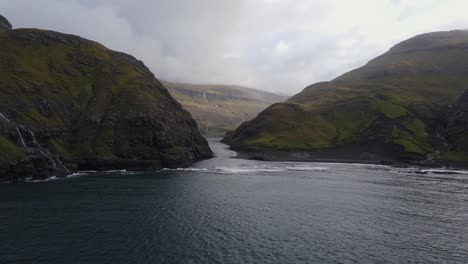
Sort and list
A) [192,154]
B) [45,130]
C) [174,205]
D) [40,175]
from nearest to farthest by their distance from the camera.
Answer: [174,205], [40,175], [45,130], [192,154]

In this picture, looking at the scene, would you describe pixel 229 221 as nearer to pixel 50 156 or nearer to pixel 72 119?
pixel 50 156

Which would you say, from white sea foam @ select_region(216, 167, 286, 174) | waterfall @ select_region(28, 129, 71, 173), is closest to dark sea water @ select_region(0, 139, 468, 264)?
waterfall @ select_region(28, 129, 71, 173)

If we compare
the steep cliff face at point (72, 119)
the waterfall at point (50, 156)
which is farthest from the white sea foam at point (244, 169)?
the waterfall at point (50, 156)

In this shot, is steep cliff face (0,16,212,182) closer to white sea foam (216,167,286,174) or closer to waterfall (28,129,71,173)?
waterfall (28,129,71,173)

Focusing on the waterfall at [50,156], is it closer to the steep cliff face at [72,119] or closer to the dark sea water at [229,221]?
the steep cliff face at [72,119]

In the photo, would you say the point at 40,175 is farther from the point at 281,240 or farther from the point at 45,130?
the point at 281,240

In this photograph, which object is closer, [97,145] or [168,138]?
[97,145]

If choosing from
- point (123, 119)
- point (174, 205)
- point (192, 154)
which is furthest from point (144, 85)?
point (174, 205)

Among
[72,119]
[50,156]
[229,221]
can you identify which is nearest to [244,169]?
[50,156]
